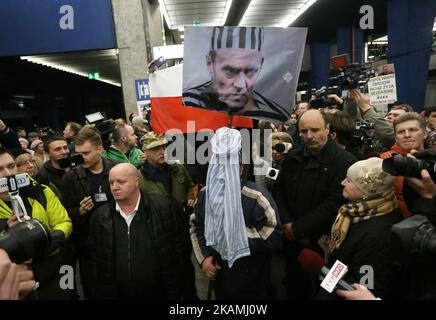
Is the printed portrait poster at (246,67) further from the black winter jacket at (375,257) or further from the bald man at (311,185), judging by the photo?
the black winter jacket at (375,257)

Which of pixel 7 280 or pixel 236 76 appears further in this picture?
pixel 236 76

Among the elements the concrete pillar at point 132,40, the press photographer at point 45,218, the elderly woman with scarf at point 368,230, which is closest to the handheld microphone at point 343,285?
the elderly woman with scarf at point 368,230

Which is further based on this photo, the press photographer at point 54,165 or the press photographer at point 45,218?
the press photographer at point 54,165

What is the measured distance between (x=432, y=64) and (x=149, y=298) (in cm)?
2254

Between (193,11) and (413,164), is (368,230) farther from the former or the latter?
(193,11)

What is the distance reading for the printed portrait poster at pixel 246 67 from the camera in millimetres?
2383

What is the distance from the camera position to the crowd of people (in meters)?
1.91

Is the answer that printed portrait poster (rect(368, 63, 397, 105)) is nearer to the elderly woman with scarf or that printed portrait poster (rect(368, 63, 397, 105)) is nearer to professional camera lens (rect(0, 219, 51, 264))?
the elderly woman with scarf

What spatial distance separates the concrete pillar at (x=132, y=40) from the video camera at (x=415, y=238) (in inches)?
334

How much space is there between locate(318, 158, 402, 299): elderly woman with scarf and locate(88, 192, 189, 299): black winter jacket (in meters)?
1.15

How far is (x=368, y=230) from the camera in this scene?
1889 millimetres

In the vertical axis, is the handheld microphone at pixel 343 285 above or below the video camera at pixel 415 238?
below

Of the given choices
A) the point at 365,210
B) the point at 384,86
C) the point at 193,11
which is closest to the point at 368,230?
the point at 365,210

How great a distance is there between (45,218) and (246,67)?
1862 mm
